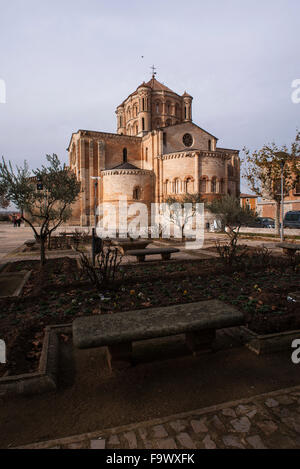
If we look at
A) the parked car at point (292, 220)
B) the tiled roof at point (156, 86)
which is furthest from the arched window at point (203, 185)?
the tiled roof at point (156, 86)

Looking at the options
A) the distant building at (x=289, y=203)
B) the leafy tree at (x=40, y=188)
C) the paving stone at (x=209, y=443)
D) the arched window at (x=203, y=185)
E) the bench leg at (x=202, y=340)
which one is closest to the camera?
the paving stone at (x=209, y=443)

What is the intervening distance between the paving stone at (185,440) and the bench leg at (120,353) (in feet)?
3.61

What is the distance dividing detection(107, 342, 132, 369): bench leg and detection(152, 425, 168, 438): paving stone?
3.13 ft

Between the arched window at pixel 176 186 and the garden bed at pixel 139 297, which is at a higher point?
the arched window at pixel 176 186

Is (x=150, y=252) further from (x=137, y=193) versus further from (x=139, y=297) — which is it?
(x=137, y=193)

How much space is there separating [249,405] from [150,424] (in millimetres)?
906

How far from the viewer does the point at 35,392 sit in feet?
8.83

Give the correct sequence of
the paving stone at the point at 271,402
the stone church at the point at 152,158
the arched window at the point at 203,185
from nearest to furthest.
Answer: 1. the paving stone at the point at 271,402
2. the arched window at the point at 203,185
3. the stone church at the point at 152,158

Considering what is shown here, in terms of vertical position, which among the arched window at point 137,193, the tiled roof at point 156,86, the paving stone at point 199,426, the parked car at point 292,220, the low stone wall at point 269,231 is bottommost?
the paving stone at point 199,426

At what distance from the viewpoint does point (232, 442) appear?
205 centimetres

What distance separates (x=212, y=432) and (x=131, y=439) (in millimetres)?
620

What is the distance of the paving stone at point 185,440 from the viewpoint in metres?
2.02

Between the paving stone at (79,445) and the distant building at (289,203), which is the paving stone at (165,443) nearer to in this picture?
the paving stone at (79,445)

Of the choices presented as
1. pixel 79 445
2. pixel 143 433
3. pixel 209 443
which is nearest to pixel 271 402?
pixel 209 443
